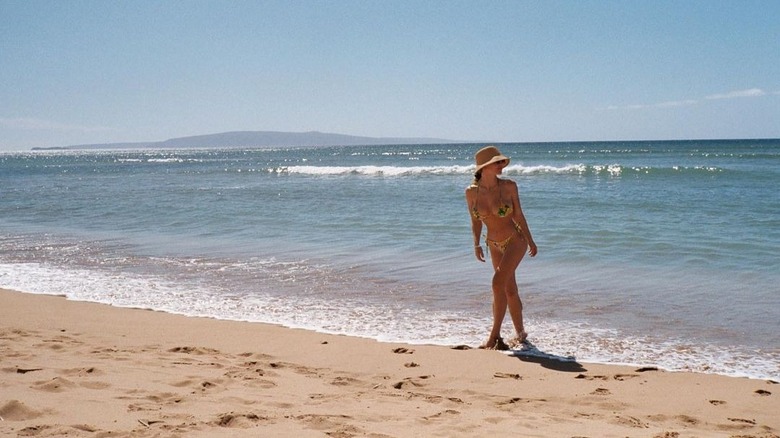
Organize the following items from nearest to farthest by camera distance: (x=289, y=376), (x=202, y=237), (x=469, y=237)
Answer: (x=289, y=376)
(x=469, y=237)
(x=202, y=237)

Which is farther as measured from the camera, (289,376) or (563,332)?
(563,332)

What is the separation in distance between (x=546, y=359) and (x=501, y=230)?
1115 millimetres

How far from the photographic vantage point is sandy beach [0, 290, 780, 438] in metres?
3.59

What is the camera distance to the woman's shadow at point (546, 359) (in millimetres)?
5055

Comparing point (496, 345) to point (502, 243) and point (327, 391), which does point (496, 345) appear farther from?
point (327, 391)

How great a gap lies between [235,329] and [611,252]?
5839mm

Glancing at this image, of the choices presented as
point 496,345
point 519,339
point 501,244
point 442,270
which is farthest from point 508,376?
point 442,270

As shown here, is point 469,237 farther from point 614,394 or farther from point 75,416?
point 75,416

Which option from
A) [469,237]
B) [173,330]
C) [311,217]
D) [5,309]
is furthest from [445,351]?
[311,217]

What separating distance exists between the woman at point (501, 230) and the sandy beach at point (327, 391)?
0.43 metres

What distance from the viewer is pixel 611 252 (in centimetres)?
988

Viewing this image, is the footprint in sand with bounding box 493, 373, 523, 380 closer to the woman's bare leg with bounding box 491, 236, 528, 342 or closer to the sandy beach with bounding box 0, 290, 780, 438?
the sandy beach with bounding box 0, 290, 780, 438

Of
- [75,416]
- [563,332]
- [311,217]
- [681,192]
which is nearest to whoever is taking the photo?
[75,416]

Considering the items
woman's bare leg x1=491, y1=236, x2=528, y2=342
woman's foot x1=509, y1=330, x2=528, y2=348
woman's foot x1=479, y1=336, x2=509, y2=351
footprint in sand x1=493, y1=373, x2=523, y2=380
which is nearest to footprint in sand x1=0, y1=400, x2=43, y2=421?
footprint in sand x1=493, y1=373, x2=523, y2=380
